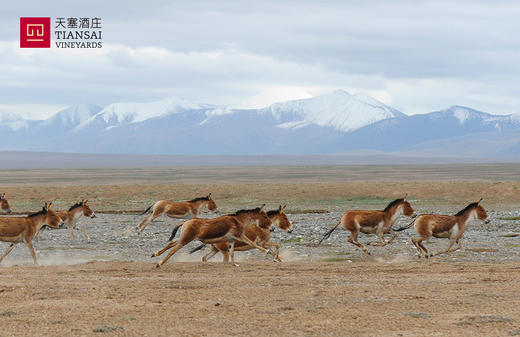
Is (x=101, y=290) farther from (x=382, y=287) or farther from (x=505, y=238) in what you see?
(x=505, y=238)

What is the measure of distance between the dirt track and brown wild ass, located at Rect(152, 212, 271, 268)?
658 millimetres

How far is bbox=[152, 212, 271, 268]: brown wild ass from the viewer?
19297mm

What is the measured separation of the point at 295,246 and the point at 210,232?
321 inches

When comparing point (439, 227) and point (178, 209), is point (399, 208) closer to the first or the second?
point (439, 227)

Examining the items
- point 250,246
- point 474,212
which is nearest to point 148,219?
point 250,246

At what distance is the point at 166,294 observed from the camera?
14.9 m

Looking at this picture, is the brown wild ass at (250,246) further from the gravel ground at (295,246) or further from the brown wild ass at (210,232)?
the gravel ground at (295,246)

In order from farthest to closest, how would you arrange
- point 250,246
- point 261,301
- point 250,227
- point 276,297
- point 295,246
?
point 295,246 < point 250,227 < point 250,246 < point 276,297 < point 261,301

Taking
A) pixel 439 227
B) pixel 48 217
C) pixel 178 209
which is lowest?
pixel 178 209

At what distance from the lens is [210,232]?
19.5m

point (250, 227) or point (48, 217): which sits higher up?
point (48, 217)

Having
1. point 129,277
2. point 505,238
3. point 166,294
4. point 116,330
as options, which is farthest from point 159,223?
point 116,330

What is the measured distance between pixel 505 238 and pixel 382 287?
1496 centimetres

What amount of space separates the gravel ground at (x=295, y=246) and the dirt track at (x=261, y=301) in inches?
162
